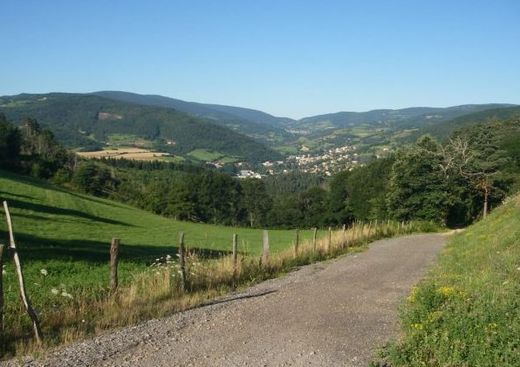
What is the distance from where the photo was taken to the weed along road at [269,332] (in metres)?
8.27

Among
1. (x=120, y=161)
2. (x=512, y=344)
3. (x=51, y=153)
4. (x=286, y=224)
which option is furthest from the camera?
(x=120, y=161)

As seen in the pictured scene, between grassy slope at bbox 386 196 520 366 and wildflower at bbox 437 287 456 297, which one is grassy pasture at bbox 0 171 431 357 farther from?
wildflower at bbox 437 287 456 297

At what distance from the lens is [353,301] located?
13.0 meters

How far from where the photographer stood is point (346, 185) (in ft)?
328

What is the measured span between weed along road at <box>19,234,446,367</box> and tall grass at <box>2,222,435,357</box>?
21.1 inches

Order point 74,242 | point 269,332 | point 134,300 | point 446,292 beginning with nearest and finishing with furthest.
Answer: point 446,292
point 269,332
point 134,300
point 74,242

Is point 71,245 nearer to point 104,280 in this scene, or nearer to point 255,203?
point 104,280

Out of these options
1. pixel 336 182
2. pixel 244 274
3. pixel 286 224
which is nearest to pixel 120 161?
pixel 286 224

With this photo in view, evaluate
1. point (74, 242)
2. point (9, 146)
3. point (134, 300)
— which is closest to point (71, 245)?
point (74, 242)

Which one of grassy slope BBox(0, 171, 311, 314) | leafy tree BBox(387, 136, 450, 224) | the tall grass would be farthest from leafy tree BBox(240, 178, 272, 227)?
the tall grass

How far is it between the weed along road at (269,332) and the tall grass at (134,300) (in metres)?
0.53

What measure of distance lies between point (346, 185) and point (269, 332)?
91.8m

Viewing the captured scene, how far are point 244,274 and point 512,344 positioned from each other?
32.5ft

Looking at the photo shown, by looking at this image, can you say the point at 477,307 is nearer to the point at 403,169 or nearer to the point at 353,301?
the point at 353,301
